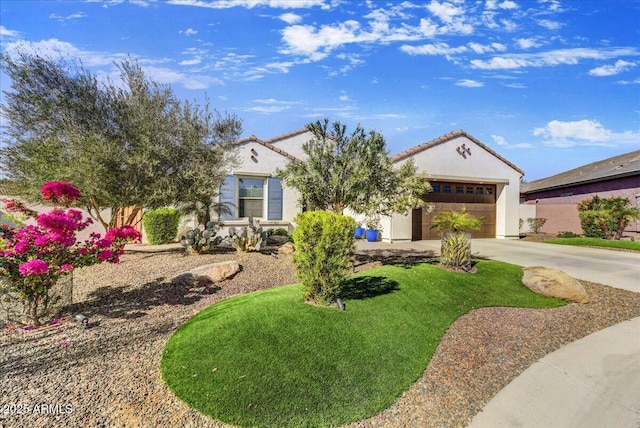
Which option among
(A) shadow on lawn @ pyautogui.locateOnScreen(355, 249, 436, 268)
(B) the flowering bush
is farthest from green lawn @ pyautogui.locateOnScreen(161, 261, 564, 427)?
(A) shadow on lawn @ pyautogui.locateOnScreen(355, 249, 436, 268)

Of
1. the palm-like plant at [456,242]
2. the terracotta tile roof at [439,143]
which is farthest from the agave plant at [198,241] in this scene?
the terracotta tile roof at [439,143]

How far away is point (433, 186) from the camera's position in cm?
1770

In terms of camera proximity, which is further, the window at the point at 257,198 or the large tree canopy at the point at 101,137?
the window at the point at 257,198

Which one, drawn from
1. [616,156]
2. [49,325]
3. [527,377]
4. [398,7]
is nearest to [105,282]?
[49,325]

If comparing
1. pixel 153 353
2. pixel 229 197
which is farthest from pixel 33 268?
pixel 229 197

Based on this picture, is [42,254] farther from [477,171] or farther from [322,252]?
[477,171]

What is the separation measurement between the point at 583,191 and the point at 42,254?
28493 mm

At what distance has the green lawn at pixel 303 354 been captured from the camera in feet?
10.9

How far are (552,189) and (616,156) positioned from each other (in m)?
6.08

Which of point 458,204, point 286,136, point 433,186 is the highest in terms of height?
point 286,136

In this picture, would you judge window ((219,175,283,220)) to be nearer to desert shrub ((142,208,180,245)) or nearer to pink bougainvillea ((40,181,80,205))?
desert shrub ((142,208,180,245))

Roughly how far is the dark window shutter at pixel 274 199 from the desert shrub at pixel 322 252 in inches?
379

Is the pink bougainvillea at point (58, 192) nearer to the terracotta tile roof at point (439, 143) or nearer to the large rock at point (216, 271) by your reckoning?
the large rock at point (216, 271)

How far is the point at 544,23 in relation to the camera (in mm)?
9086
